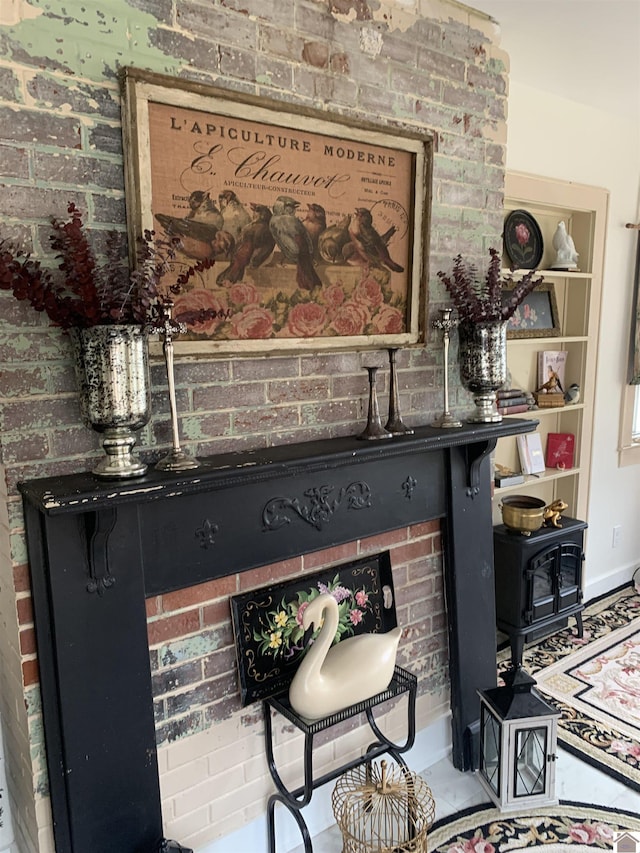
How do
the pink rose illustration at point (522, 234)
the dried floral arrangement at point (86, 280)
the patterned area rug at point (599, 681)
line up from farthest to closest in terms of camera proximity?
1. the pink rose illustration at point (522, 234)
2. the patterned area rug at point (599, 681)
3. the dried floral arrangement at point (86, 280)

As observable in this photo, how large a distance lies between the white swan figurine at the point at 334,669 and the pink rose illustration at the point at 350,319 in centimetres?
77

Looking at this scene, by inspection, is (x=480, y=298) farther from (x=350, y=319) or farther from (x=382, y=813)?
(x=382, y=813)

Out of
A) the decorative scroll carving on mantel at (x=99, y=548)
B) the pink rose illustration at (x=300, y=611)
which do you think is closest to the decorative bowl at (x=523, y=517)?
the pink rose illustration at (x=300, y=611)

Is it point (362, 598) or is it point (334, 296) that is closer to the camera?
point (334, 296)

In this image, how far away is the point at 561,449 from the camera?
3.42m

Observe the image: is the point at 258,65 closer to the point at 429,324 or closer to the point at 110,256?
the point at 110,256

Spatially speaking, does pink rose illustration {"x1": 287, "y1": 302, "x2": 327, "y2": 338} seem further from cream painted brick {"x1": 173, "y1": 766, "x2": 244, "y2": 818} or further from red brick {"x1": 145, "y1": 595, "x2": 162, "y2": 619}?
cream painted brick {"x1": 173, "y1": 766, "x2": 244, "y2": 818}

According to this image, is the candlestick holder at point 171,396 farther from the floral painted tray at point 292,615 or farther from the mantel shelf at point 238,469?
the floral painted tray at point 292,615

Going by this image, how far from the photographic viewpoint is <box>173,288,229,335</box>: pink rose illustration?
5.05 feet

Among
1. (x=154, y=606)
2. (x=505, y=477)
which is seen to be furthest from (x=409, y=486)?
(x=505, y=477)

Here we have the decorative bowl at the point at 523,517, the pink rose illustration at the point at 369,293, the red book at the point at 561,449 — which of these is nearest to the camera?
the pink rose illustration at the point at 369,293

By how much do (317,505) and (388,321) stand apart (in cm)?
61

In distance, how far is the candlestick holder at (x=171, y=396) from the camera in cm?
142

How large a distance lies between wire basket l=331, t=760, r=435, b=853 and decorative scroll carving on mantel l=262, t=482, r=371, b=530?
30.5 inches
